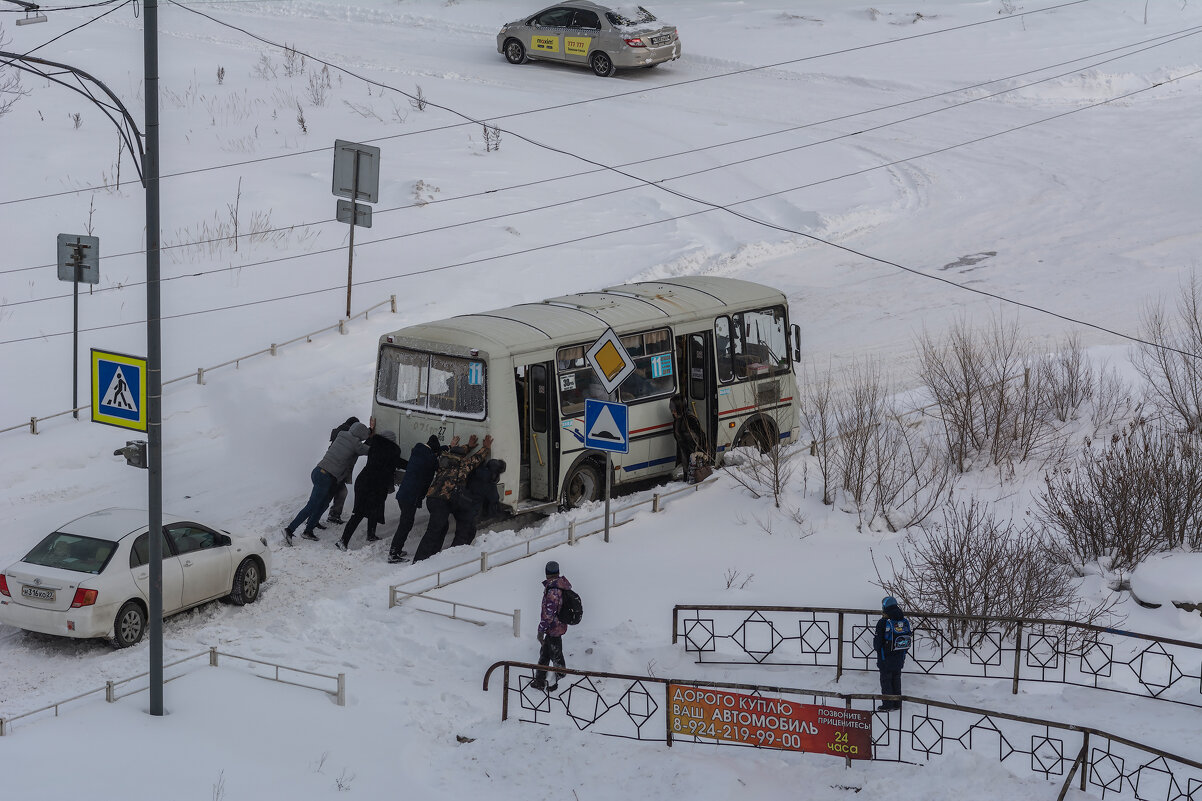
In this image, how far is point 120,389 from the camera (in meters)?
10.7

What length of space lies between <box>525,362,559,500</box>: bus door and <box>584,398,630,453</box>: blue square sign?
1718 mm

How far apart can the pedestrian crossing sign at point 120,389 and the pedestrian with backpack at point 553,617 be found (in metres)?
3.72

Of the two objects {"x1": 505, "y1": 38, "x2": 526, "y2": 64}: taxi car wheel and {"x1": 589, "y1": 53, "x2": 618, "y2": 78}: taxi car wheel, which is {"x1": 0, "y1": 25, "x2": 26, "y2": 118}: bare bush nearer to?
{"x1": 505, "y1": 38, "x2": 526, "y2": 64}: taxi car wheel

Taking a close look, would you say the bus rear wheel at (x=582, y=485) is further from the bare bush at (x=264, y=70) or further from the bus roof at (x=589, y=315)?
the bare bush at (x=264, y=70)

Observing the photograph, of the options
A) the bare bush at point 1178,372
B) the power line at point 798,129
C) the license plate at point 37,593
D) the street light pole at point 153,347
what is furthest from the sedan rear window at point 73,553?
the bare bush at point 1178,372

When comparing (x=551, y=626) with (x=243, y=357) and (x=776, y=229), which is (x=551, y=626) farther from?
(x=776, y=229)

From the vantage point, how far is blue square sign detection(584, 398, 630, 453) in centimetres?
1382

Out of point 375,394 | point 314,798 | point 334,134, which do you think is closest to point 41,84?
point 334,134

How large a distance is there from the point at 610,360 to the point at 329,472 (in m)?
3.80

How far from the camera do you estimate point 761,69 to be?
36469mm

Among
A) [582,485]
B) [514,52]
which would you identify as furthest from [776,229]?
[582,485]

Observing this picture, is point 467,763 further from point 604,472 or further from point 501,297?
point 501,297

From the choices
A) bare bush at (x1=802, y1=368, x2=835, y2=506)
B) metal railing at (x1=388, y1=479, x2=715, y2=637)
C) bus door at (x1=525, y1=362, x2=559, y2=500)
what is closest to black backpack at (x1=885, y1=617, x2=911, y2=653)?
metal railing at (x1=388, y1=479, x2=715, y2=637)

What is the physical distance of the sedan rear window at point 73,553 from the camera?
40.1 feet
